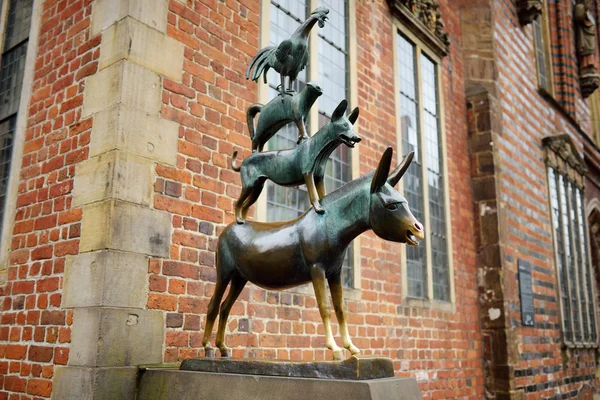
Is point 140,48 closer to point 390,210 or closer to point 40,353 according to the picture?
point 40,353

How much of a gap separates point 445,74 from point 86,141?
5.82 metres

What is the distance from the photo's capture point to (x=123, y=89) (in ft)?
12.3

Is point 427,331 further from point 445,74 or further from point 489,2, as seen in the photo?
point 489,2

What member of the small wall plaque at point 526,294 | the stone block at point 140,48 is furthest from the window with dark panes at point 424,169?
the stone block at point 140,48

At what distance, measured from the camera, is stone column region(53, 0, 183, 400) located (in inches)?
133

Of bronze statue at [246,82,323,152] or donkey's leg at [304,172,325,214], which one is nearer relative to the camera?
donkey's leg at [304,172,325,214]

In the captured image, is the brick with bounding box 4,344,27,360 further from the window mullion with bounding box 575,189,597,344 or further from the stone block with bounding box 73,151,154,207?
the window mullion with bounding box 575,189,597,344

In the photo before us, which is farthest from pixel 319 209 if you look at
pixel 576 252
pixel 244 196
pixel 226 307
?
pixel 576 252

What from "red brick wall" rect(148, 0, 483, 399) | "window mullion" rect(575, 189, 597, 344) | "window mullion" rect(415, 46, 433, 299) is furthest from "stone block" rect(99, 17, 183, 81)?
"window mullion" rect(575, 189, 597, 344)

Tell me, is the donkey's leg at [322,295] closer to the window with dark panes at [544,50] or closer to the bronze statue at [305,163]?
the bronze statue at [305,163]

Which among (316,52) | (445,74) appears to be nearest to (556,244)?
(445,74)

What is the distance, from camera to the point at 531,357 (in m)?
8.31

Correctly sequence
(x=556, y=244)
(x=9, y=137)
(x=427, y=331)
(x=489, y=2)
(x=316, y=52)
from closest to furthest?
(x=9, y=137) → (x=316, y=52) → (x=427, y=331) → (x=489, y=2) → (x=556, y=244)

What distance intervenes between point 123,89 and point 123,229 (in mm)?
914
